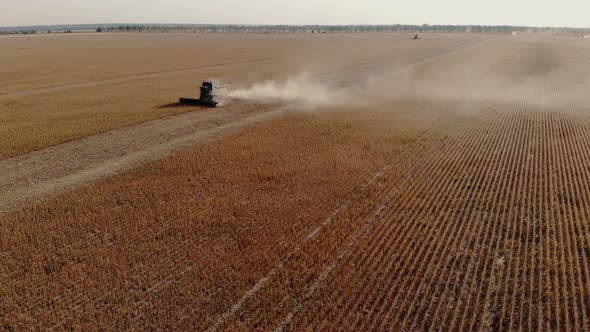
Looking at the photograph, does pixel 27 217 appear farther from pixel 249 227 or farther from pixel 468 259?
pixel 468 259

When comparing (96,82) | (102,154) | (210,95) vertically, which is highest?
(96,82)

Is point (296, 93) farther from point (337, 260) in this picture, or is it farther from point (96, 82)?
point (337, 260)

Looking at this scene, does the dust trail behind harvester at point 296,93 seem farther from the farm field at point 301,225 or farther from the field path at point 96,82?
the field path at point 96,82

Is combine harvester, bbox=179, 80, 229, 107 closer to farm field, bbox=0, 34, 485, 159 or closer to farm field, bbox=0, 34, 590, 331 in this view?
farm field, bbox=0, 34, 485, 159

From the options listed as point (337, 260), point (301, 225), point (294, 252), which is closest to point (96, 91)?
point (301, 225)

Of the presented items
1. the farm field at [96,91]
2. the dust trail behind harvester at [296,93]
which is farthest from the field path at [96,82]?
the dust trail behind harvester at [296,93]

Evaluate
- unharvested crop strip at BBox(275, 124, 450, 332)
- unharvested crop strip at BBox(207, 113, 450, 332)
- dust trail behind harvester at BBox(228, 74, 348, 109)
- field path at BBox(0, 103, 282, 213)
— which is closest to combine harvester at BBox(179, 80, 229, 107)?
field path at BBox(0, 103, 282, 213)

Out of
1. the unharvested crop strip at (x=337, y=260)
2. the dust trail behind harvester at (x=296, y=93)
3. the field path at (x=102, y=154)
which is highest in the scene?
the dust trail behind harvester at (x=296, y=93)
